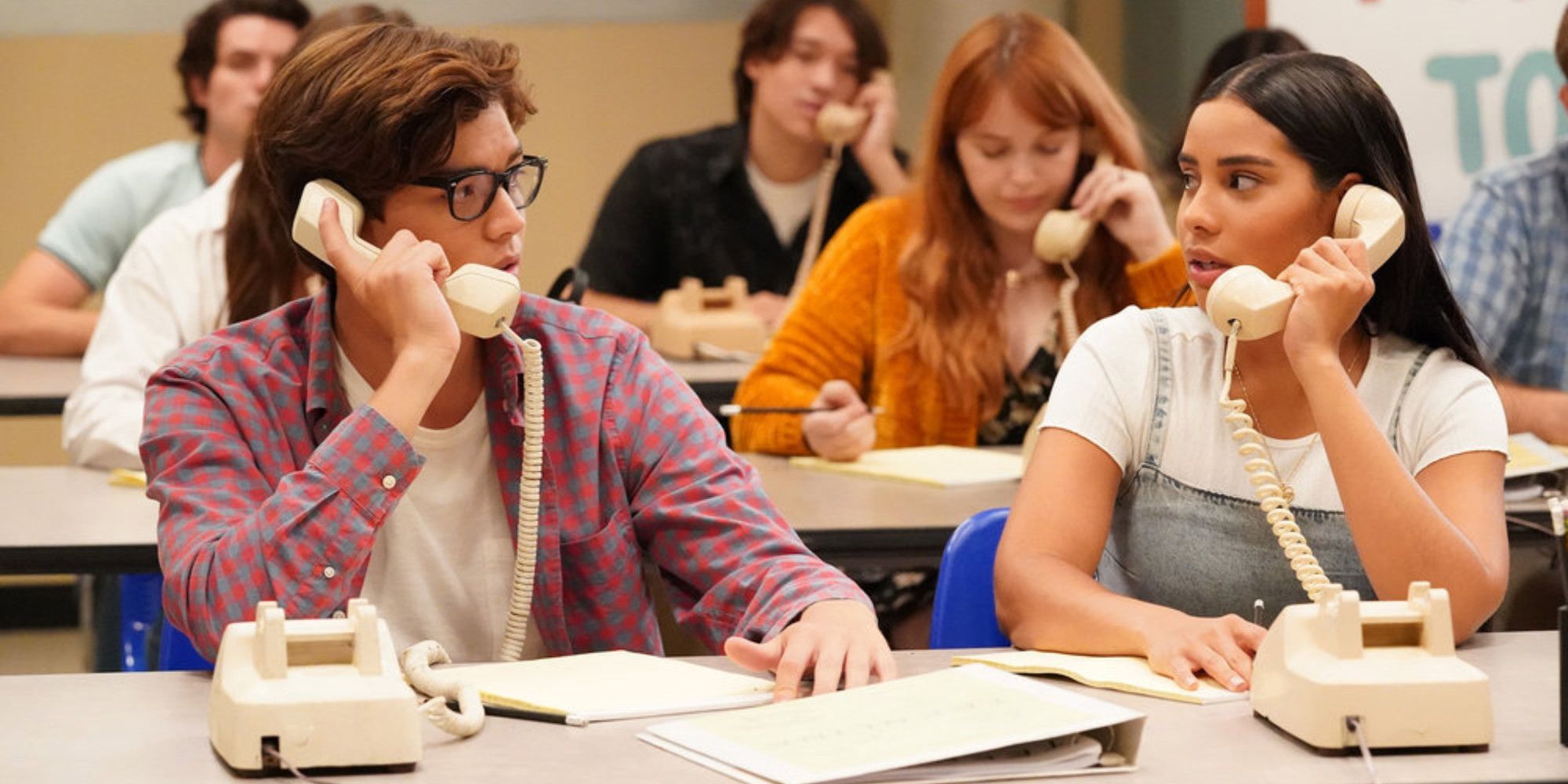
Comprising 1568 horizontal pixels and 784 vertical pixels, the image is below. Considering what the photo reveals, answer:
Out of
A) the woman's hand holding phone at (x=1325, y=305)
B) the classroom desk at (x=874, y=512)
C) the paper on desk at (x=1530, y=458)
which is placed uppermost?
the woman's hand holding phone at (x=1325, y=305)

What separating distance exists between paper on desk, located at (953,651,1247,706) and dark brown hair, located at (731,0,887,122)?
317cm

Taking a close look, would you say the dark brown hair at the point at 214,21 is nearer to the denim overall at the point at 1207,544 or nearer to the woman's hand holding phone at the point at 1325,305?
the denim overall at the point at 1207,544

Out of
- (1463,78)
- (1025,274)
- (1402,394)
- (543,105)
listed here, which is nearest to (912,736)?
(1402,394)

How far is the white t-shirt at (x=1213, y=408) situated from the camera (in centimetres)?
204

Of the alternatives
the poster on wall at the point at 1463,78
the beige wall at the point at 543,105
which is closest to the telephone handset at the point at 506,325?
the poster on wall at the point at 1463,78

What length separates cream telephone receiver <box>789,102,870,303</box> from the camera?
465 cm

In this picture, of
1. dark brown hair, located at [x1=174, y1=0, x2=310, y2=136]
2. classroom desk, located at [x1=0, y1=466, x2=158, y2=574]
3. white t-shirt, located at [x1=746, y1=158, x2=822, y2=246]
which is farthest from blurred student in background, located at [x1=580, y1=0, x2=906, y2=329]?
classroom desk, located at [x1=0, y1=466, x2=158, y2=574]

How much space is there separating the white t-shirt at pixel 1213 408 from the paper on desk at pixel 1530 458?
64 centimetres

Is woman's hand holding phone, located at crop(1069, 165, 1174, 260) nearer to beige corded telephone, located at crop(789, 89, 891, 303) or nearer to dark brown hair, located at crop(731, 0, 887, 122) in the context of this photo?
beige corded telephone, located at crop(789, 89, 891, 303)

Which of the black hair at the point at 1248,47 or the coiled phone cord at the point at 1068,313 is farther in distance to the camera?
the black hair at the point at 1248,47

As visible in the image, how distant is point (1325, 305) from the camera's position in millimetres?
1932

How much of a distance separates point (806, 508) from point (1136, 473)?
743 millimetres

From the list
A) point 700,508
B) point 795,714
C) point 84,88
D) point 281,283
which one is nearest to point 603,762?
point 795,714

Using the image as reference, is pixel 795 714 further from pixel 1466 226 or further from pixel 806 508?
pixel 1466 226
